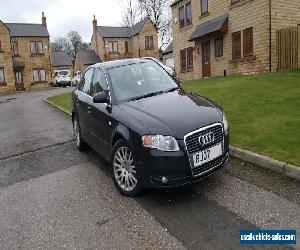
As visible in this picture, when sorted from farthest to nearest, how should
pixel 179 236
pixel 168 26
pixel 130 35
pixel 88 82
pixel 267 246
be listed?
pixel 168 26 → pixel 130 35 → pixel 88 82 → pixel 179 236 → pixel 267 246

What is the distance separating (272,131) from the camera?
689 cm

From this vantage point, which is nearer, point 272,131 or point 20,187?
point 20,187

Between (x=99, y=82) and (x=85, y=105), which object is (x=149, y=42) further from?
(x=99, y=82)

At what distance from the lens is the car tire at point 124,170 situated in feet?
15.7

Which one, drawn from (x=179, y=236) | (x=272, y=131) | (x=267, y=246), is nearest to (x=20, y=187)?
(x=179, y=236)

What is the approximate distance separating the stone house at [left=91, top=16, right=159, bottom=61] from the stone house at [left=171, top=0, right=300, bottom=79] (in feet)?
78.8

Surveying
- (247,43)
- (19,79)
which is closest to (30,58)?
(19,79)

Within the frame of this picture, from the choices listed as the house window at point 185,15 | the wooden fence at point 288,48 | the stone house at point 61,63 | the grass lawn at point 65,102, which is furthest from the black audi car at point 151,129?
the stone house at point 61,63

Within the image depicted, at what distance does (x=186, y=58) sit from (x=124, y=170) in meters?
22.1

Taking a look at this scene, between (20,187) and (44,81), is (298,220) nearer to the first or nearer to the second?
(20,187)

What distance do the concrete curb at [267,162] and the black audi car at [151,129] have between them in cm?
88

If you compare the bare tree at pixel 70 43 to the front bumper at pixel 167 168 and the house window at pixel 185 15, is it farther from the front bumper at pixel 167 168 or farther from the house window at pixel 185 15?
the front bumper at pixel 167 168

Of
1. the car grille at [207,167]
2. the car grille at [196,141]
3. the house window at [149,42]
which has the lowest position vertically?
the car grille at [207,167]

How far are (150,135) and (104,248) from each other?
4.96ft
